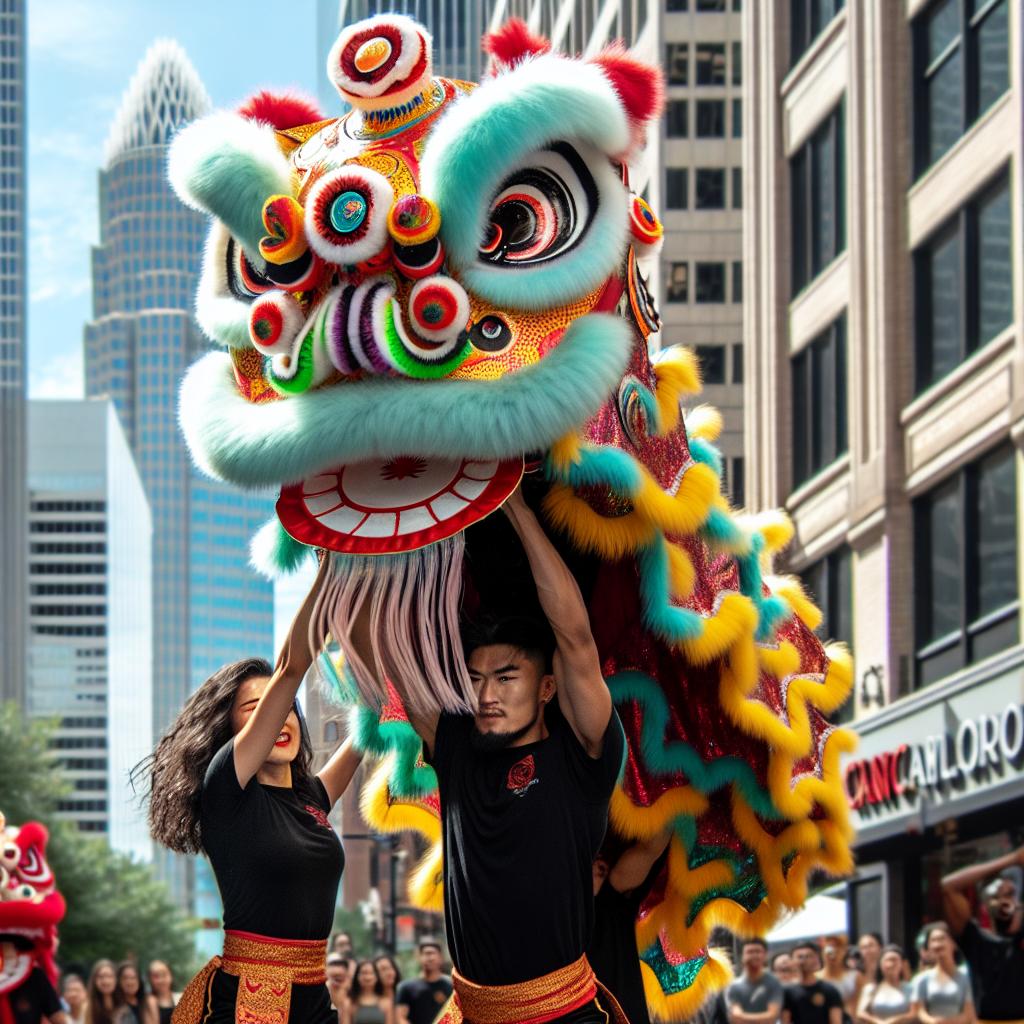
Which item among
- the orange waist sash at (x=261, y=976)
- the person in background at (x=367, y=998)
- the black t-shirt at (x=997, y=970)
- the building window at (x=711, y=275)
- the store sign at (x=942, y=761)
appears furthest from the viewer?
the building window at (x=711, y=275)

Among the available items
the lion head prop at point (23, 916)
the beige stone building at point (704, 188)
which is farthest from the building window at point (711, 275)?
the lion head prop at point (23, 916)

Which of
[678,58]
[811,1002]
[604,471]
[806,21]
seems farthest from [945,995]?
[678,58]

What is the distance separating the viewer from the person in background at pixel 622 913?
6.27 meters

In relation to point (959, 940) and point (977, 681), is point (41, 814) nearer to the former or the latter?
point (977, 681)

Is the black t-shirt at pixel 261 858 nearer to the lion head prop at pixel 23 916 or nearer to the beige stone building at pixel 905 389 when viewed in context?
the lion head prop at pixel 23 916

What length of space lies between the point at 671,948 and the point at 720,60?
41437 millimetres

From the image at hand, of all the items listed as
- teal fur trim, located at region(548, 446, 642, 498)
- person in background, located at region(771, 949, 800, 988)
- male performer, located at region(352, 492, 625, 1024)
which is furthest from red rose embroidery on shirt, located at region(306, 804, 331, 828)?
person in background, located at region(771, 949, 800, 988)

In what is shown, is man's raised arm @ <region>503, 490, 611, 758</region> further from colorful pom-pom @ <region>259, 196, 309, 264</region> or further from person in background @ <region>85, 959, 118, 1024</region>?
person in background @ <region>85, 959, 118, 1024</region>

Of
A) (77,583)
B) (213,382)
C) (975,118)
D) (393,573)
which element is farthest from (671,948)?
(77,583)

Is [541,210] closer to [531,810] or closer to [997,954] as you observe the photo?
[531,810]

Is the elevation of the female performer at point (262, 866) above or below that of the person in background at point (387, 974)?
above

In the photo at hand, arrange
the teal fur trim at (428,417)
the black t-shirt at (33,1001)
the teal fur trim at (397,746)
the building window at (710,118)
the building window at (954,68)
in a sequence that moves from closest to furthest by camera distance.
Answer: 1. the teal fur trim at (428,417)
2. the teal fur trim at (397,746)
3. the black t-shirt at (33,1001)
4. the building window at (954,68)
5. the building window at (710,118)

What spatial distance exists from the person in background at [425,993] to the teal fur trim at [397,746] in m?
6.00

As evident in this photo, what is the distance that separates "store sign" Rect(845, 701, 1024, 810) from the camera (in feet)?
63.8
